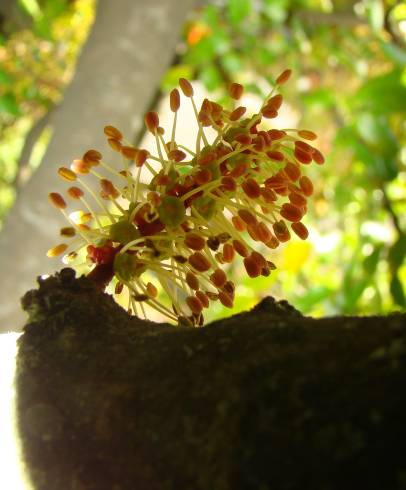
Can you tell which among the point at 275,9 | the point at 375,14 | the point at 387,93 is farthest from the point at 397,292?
the point at 275,9

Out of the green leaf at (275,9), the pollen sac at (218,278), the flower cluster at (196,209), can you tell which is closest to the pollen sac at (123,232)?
the flower cluster at (196,209)

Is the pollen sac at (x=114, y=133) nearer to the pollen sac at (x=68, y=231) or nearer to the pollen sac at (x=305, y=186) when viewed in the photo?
the pollen sac at (x=68, y=231)

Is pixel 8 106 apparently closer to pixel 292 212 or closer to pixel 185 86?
pixel 185 86

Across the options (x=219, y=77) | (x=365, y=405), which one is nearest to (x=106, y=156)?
(x=219, y=77)

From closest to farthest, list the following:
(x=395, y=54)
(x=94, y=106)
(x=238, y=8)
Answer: (x=395, y=54) < (x=94, y=106) < (x=238, y=8)

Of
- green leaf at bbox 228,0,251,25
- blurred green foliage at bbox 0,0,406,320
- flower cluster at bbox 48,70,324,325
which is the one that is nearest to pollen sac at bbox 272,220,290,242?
flower cluster at bbox 48,70,324,325
